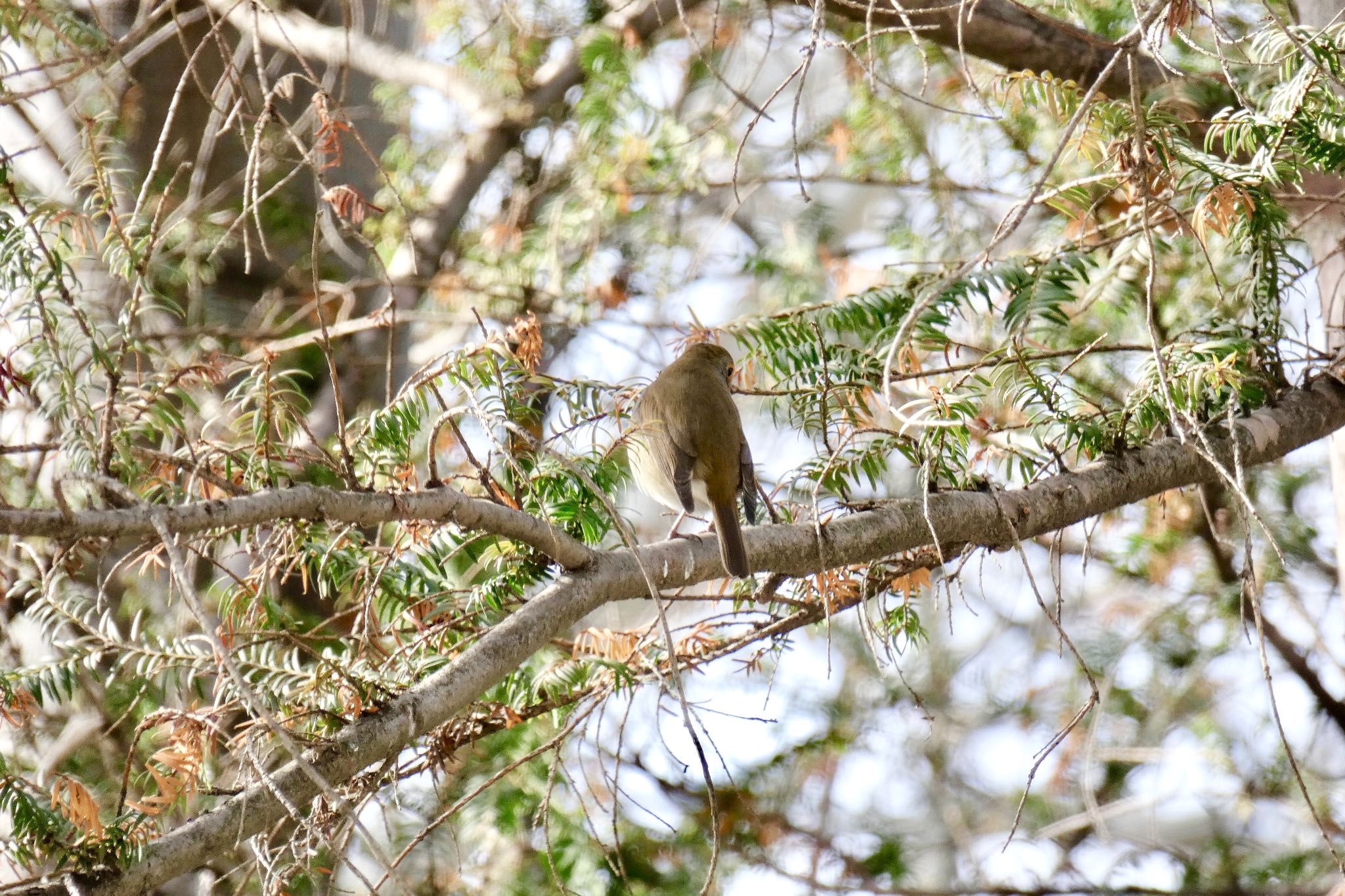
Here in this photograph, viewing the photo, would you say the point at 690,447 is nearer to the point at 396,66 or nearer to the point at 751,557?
the point at 751,557

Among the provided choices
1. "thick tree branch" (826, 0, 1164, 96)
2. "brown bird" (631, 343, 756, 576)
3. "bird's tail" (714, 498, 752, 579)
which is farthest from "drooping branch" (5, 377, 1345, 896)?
"thick tree branch" (826, 0, 1164, 96)

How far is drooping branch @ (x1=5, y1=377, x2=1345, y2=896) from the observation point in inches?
72.9

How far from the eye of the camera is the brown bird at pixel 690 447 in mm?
3680

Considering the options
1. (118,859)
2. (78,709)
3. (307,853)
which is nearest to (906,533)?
(307,853)

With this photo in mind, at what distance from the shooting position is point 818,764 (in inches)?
237

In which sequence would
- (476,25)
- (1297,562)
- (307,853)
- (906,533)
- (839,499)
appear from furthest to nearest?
(476,25) < (1297,562) < (839,499) < (906,533) < (307,853)

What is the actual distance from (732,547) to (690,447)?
1.17 metres

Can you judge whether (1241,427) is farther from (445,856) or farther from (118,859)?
(445,856)

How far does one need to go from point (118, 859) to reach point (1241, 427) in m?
2.43

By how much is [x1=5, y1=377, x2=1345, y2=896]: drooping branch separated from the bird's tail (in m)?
0.02

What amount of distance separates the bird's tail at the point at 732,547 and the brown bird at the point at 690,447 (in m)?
0.75

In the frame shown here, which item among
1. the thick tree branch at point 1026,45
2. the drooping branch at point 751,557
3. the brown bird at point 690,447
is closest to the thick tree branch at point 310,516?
the drooping branch at point 751,557

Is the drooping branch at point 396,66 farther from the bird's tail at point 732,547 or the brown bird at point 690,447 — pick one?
the bird's tail at point 732,547

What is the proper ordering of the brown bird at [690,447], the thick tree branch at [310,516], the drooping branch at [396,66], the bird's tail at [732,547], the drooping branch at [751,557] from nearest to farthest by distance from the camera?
the thick tree branch at [310,516] → the drooping branch at [751,557] → the bird's tail at [732,547] → the brown bird at [690,447] → the drooping branch at [396,66]
